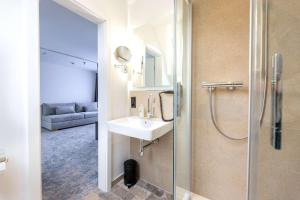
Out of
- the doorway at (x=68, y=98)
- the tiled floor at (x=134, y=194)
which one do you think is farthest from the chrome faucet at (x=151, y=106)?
the tiled floor at (x=134, y=194)

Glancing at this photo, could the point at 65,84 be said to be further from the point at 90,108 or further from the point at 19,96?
the point at 19,96

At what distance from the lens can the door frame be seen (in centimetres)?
108

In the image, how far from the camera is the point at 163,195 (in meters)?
1.69

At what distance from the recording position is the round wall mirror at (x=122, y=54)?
71.7 inches

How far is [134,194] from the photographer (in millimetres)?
1678

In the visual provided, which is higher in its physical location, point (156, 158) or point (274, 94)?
point (274, 94)

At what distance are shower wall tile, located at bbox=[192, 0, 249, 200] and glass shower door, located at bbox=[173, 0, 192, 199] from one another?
80 mm

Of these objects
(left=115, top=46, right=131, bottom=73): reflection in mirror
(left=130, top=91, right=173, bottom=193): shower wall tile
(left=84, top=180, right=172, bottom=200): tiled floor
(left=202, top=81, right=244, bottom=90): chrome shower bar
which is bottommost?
(left=84, top=180, right=172, bottom=200): tiled floor

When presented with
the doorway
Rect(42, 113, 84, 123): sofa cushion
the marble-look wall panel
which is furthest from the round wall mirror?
Rect(42, 113, 84, 123): sofa cushion

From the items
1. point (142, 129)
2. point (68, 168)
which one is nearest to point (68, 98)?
point (68, 168)

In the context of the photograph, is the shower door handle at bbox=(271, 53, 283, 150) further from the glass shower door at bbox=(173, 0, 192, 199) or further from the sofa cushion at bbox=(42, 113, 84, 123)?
the sofa cushion at bbox=(42, 113, 84, 123)

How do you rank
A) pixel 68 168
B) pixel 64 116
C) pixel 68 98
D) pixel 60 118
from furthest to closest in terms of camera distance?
pixel 68 98, pixel 64 116, pixel 60 118, pixel 68 168

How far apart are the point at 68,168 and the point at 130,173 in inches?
41.4

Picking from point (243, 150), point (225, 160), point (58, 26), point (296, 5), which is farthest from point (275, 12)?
point (58, 26)
